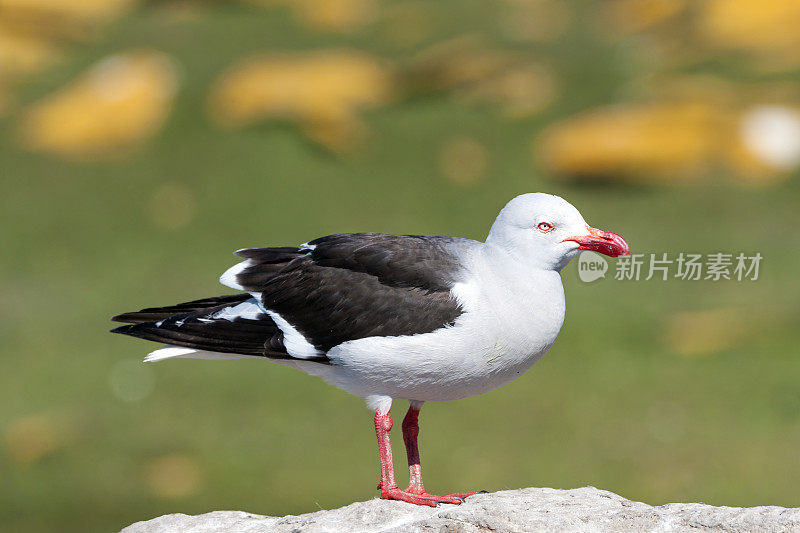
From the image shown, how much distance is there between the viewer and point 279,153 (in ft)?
64.6

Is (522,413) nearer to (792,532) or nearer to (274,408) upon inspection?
(274,408)

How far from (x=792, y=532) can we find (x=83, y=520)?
28.6 ft

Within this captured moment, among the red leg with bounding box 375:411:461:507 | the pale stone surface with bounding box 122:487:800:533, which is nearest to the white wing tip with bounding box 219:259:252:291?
the red leg with bounding box 375:411:461:507

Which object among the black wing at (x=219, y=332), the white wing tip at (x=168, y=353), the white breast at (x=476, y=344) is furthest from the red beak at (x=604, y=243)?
the white wing tip at (x=168, y=353)

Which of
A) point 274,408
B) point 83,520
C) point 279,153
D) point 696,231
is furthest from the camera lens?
point 279,153

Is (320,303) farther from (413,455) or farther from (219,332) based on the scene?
(413,455)

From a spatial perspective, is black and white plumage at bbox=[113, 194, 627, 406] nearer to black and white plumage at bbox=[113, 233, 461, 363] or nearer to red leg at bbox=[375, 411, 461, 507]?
black and white plumage at bbox=[113, 233, 461, 363]

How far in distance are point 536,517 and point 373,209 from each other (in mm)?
11656

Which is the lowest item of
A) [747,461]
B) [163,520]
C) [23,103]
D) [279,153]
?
[163,520]

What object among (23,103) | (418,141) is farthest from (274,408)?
(23,103)

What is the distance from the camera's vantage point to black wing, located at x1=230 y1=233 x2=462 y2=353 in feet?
23.5

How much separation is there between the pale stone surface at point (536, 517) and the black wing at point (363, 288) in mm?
1190

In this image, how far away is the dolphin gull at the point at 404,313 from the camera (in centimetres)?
693

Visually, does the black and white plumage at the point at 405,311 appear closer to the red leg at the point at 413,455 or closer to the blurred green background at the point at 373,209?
the red leg at the point at 413,455
